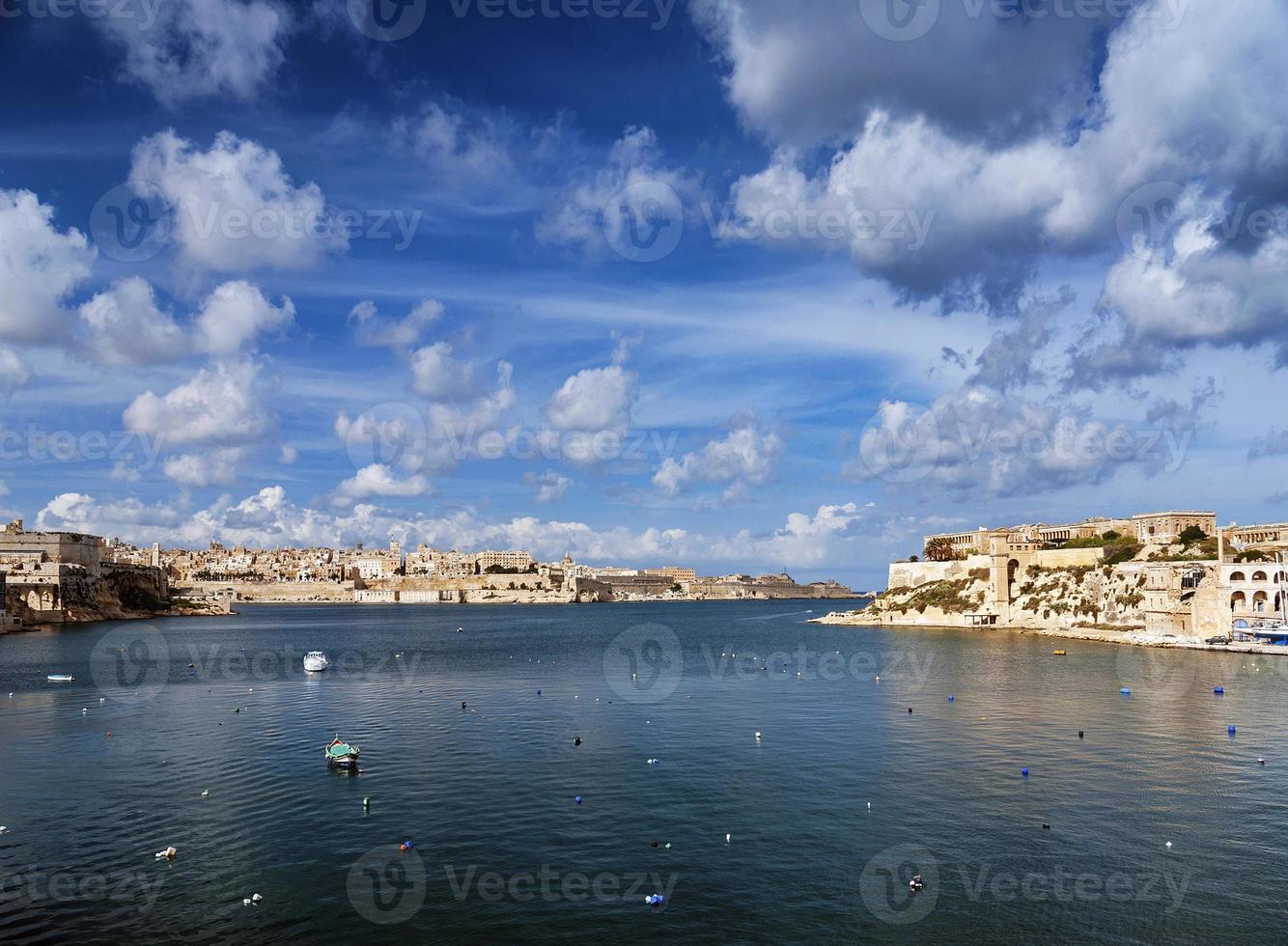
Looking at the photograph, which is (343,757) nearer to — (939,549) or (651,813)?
(651,813)

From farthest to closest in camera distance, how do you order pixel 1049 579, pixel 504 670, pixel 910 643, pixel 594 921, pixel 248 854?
pixel 1049 579 < pixel 910 643 < pixel 504 670 < pixel 248 854 < pixel 594 921

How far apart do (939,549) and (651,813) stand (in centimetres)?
14555

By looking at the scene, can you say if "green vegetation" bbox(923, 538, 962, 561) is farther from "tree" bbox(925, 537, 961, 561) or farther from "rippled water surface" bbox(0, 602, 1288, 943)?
"rippled water surface" bbox(0, 602, 1288, 943)

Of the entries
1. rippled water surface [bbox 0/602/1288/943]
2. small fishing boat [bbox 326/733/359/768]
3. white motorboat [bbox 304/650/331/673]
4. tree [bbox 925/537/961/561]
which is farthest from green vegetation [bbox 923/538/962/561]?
small fishing boat [bbox 326/733/359/768]

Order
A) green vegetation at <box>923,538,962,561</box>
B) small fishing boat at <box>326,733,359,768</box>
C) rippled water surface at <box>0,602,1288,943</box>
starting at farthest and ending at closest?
1. green vegetation at <box>923,538,962,561</box>
2. small fishing boat at <box>326,733,359,768</box>
3. rippled water surface at <box>0,602,1288,943</box>

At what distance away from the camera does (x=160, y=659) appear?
75562mm

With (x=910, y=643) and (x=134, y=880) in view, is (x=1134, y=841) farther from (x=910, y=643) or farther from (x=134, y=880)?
(x=910, y=643)

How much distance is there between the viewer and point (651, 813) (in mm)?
26797

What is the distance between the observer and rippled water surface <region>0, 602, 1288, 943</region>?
755 inches

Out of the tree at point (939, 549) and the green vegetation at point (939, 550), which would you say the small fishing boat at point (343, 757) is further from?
the tree at point (939, 549)

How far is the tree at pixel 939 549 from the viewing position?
6053 inches

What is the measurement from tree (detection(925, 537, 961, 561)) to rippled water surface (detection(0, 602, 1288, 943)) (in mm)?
99391

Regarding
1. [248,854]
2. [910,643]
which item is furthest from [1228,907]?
[910,643]

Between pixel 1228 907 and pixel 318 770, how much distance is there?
29.3 m
